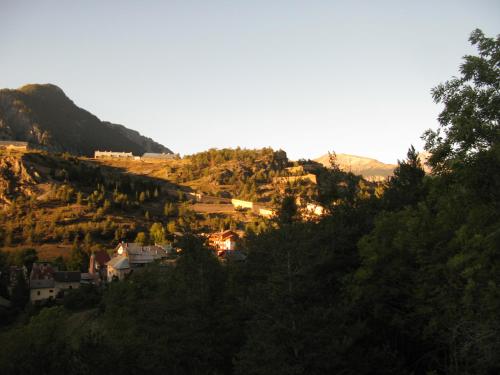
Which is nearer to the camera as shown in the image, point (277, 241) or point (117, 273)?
point (277, 241)

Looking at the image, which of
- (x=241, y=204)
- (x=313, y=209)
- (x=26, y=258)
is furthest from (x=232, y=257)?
(x=241, y=204)

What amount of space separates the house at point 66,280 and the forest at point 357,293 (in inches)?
1225

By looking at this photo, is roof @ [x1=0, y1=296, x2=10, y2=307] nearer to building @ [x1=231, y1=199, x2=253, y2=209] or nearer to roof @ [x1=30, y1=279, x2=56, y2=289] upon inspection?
roof @ [x1=30, y1=279, x2=56, y2=289]

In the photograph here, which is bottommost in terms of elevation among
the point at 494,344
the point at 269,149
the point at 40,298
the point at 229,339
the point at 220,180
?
the point at 40,298

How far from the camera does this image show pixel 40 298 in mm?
55469

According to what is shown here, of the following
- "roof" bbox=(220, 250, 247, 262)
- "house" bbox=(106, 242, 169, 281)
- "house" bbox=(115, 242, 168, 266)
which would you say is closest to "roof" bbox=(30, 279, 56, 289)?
"house" bbox=(106, 242, 169, 281)

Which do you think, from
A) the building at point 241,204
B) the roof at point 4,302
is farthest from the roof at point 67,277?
the building at point 241,204

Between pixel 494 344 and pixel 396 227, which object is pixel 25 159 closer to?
pixel 396 227

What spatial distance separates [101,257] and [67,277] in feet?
29.6

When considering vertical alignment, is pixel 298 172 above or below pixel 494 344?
above

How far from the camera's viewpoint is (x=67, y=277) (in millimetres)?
59938

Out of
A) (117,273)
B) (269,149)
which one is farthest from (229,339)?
(269,149)

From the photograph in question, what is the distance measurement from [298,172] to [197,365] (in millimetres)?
126894

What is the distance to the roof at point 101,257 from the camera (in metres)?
67.2
